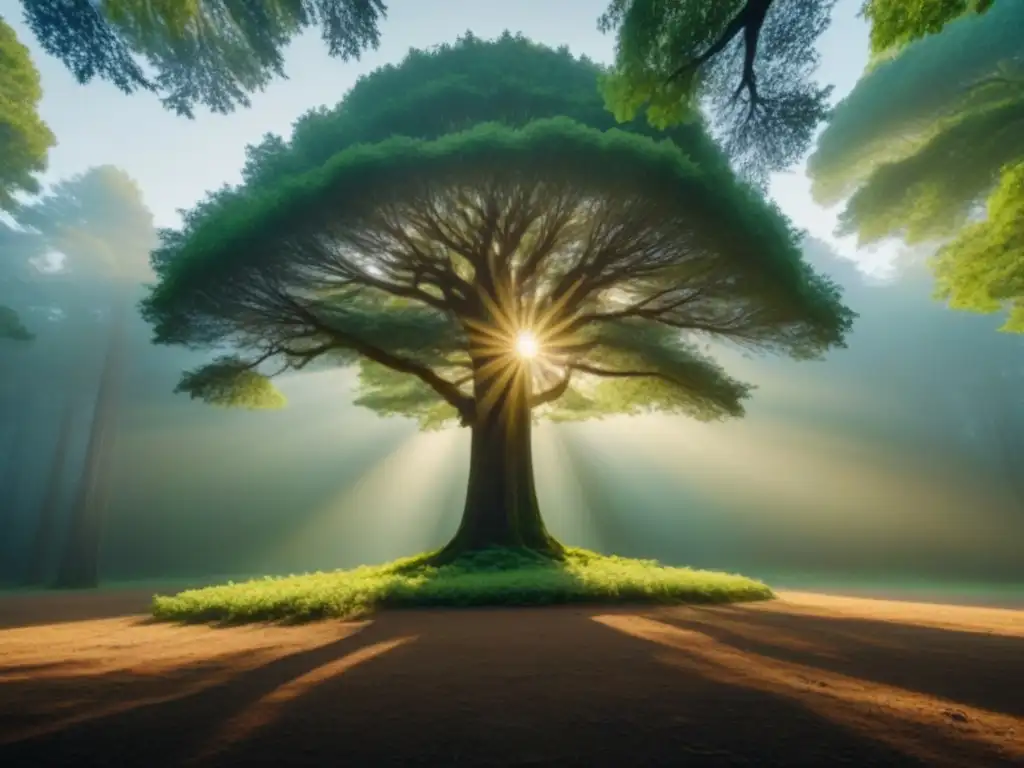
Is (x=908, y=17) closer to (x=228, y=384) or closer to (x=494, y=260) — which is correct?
(x=494, y=260)

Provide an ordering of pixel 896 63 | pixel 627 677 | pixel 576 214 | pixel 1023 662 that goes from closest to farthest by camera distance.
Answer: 1. pixel 627 677
2. pixel 1023 662
3. pixel 576 214
4. pixel 896 63

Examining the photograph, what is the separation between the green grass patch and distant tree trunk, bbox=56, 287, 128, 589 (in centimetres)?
1547

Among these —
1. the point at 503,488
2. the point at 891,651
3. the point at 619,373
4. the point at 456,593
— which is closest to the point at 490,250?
the point at 619,373

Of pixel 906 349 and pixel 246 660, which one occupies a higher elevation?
pixel 906 349

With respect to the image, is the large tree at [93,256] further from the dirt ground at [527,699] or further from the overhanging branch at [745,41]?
the overhanging branch at [745,41]

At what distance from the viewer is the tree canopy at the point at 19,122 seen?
40.4 feet

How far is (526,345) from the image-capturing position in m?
10.8

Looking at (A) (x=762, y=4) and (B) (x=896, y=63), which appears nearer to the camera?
(A) (x=762, y=4)

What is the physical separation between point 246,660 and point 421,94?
30.8 ft

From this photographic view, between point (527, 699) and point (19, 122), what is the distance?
1770cm

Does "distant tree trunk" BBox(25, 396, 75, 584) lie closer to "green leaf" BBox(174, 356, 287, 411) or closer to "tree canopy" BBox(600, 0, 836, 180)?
"green leaf" BBox(174, 356, 287, 411)

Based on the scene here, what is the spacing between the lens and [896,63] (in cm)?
1309

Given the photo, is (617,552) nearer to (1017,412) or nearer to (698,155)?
(1017,412)

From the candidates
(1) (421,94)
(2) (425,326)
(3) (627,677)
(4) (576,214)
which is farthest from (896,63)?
(3) (627,677)
